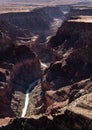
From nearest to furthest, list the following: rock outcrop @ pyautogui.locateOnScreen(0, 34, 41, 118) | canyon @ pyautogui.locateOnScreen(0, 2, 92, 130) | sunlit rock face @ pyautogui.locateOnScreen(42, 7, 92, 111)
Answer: canyon @ pyautogui.locateOnScreen(0, 2, 92, 130) → sunlit rock face @ pyautogui.locateOnScreen(42, 7, 92, 111) → rock outcrop @ pyautogui.locateOnScreen(0, 34, 41, 118)

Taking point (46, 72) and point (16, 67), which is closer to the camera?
point (46, 72)

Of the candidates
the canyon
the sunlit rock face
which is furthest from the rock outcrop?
the sunlit rock face

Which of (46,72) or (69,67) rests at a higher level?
(69,67)

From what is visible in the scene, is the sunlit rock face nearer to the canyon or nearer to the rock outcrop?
the canyon

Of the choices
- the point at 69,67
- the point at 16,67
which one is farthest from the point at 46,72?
the point at 16,67

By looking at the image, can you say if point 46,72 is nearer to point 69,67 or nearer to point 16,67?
point 69,67

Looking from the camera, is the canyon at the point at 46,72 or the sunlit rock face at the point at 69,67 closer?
the canyon at the point at 46,72

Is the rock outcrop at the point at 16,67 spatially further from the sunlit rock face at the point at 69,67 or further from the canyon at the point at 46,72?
the sunlit rock face at the point at 69,67

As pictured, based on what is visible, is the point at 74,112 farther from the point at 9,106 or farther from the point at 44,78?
the point at 44,78

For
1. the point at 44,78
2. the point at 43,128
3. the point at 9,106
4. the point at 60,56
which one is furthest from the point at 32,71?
the point at 43,128

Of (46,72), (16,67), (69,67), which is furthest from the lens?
(16,67)

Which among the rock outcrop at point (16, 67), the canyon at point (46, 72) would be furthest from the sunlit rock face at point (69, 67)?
the rock outcrop at point (16, 67)
